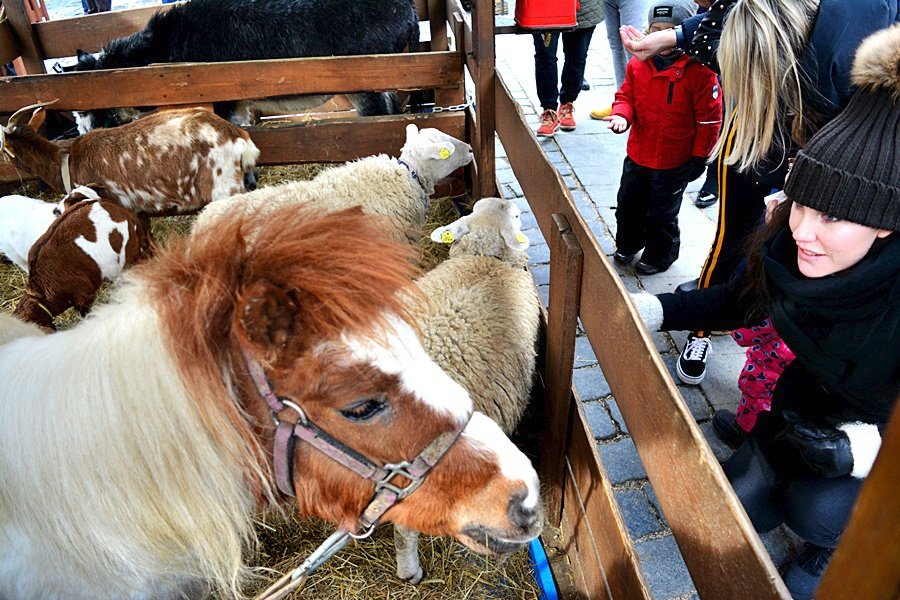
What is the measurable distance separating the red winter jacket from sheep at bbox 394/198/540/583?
1318 millimetres

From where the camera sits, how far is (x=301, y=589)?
266 cm

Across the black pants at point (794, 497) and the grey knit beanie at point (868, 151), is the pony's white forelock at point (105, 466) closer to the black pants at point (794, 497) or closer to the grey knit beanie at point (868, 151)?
the grey knit beanie at point (868, 151)

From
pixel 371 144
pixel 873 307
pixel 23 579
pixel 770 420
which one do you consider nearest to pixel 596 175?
pixel 371 144

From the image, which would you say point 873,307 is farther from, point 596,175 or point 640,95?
point 596,175

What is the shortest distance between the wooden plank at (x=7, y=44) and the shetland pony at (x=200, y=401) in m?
6.25

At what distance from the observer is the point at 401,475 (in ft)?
5.33

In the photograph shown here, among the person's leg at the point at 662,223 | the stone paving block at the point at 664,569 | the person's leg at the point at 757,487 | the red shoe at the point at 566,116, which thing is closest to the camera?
the person's leg at the point at 757,487

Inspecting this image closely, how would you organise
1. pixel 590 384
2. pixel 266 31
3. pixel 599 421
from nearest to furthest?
1. pixel 599 421
2. pixel 590 384
3. pixel 266 31

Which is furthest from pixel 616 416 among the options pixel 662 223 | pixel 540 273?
pixel 662 223

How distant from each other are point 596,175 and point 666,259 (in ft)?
5.53

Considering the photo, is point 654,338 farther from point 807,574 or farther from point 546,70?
point 546,70

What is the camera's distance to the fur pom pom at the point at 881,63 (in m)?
1.65

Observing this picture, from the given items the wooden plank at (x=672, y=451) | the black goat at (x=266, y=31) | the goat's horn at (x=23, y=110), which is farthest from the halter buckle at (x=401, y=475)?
the black goat at (x=266, y=31)

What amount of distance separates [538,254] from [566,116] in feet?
8.57
